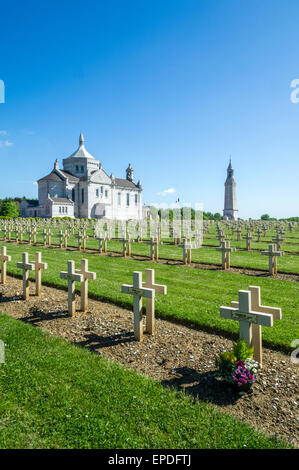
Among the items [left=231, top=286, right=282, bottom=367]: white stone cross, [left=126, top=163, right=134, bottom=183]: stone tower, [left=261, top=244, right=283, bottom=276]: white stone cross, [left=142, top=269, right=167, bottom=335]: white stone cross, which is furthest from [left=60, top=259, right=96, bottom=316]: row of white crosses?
[left=126, top=163, right=134, bottom=183]: stone tower

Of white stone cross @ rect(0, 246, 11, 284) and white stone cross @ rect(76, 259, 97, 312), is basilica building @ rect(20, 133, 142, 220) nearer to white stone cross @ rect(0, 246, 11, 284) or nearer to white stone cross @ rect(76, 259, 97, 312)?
white stone cross @ rect(0, 246, 11, 284)

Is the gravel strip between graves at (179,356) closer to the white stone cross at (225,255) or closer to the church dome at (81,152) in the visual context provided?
the white stone cross at (225,255)

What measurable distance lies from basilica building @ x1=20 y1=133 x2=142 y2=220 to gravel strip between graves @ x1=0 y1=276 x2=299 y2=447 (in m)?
52.0

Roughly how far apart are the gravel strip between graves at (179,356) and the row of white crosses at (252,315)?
411 millimetres

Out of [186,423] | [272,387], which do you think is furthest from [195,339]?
[186,423]

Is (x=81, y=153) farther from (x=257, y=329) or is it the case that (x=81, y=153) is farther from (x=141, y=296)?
(x=257, y=329)

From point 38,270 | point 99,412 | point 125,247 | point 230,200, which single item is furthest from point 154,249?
point 230,200

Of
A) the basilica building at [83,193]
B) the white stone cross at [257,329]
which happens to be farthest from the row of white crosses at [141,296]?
the basilica building at [83,193]

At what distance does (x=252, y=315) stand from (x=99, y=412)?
2147 millimetres

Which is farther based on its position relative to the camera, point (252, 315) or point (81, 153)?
point (81, 153)

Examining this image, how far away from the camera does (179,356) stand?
470 centimetres

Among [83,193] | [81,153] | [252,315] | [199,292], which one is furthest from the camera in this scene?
[81,153]

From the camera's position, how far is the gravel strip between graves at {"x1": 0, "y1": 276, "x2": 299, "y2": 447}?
3.42 metres

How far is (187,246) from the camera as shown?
1351cm
